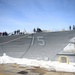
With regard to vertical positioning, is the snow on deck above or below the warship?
below

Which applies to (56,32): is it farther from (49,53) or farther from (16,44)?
(16,44)

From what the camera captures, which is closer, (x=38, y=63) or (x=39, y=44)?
(x=38, y=63)

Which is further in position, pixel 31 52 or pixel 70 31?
pixel 31 52

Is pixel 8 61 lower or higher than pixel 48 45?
lower

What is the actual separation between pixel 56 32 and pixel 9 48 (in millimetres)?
4783

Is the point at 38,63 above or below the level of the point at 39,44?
below

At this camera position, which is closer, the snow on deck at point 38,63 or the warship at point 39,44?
the snow on deck at point 38,63

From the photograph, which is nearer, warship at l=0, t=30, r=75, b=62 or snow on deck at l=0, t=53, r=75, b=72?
snow on deck at l=0, t=53, r=75, b=72

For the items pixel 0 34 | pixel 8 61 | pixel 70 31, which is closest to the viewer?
pixel 70 31

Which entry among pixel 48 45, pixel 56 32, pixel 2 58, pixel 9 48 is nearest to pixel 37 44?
pixel 48 45

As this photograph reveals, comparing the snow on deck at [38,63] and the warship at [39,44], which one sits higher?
the warship at [39,44]

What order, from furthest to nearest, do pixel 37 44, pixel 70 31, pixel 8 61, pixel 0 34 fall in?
pixel 0 34 < pixel 8 61 < pixel 37 44 < pixel 70 31

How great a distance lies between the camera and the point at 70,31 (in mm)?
12016

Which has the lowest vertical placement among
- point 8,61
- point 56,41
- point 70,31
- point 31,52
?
point 8,61
